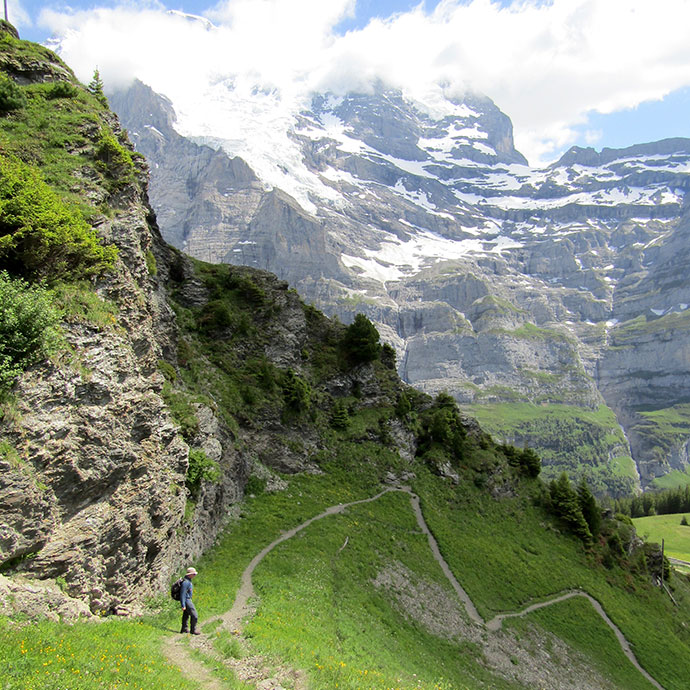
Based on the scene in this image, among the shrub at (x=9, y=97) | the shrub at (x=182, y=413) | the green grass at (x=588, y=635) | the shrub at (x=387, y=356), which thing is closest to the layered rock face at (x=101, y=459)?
the shrub at (x=182, y=413)

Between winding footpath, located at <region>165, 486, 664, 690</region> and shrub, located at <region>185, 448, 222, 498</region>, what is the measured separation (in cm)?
621

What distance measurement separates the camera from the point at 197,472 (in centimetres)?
2989

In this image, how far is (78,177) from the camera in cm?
2866

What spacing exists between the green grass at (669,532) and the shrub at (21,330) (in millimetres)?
139321

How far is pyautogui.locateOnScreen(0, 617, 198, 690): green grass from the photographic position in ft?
33.1

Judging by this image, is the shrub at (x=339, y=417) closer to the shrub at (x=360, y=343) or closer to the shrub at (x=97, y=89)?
the shrub at (x=360, y=343)

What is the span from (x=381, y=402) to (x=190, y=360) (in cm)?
2722

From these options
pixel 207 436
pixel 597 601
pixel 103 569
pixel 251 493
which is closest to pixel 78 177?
pixel 207 436

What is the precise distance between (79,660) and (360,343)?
175ft

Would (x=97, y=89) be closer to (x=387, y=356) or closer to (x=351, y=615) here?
(x=351, y=615)

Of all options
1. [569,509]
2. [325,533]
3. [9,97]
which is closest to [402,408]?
[569,509]

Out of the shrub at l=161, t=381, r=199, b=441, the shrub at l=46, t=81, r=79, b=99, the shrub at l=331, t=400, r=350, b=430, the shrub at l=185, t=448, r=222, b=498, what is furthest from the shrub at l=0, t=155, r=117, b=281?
the shrub at l=331, t=400, r=350, b=430

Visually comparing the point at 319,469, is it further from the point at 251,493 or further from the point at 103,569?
the point at 103,569

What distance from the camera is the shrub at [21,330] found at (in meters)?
16.2
